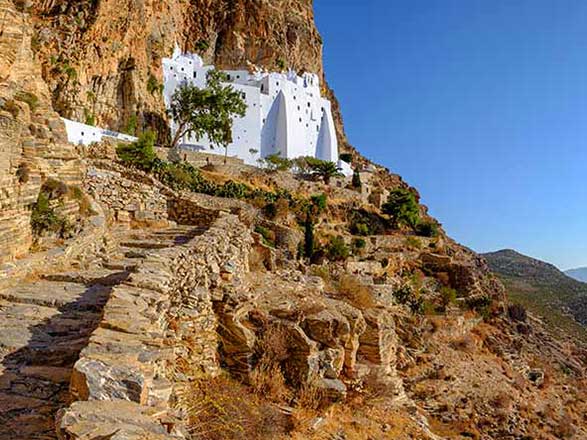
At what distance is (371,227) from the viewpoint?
99.4 feet

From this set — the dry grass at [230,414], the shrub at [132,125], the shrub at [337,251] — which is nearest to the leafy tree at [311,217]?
the shrub at [337,251]

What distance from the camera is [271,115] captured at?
3906 centimetres

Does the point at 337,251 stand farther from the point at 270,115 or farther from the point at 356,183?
the point at 270,115

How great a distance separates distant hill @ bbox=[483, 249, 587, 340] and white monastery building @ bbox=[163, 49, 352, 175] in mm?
19932

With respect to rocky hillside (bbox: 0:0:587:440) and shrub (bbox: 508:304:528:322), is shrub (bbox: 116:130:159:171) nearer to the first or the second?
rocky hillside (bbox: 0:0:587:440)

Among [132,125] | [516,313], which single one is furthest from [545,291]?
[132,125]

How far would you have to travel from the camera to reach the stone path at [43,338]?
252cm

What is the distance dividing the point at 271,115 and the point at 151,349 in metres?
37.4

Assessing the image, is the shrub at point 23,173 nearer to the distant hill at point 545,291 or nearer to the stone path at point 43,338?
the stone path at point 43,338

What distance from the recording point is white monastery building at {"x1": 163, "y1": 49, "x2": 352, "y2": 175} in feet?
117

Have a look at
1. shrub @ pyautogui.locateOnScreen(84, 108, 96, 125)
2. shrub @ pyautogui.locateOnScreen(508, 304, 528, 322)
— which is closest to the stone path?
shrub @ pyautogui.locateOnScreen(84, 108, 96, 125)

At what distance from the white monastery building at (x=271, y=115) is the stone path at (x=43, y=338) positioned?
98.3 ft

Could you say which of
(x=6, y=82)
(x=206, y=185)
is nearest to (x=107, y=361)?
(x=6, y=82)

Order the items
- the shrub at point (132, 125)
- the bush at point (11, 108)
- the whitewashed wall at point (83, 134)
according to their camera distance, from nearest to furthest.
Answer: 1. the bush at point (11, 108)
2. the whitewashed wall at point (83, 134)
3. the shrub at point (132, 125)
